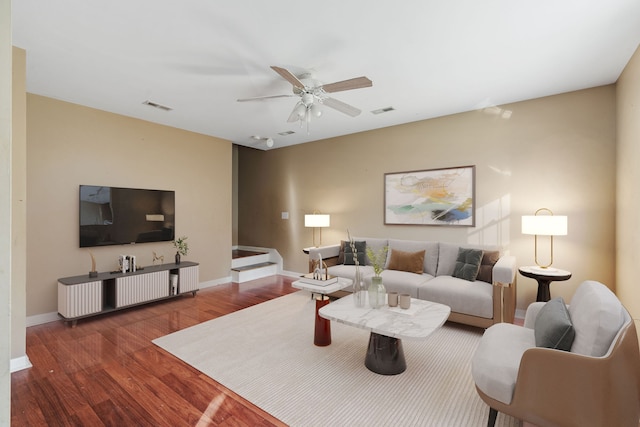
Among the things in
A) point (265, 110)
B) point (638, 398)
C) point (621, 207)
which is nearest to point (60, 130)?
point (265, 110)

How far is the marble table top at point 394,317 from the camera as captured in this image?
216 centimetres

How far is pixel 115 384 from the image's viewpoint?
7.52 feet

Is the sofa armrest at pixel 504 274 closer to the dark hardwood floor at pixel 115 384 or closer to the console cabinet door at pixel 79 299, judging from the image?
the dark hardwood floor at pixel 115 384

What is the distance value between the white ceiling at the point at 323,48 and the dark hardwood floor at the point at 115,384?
8.86 ft

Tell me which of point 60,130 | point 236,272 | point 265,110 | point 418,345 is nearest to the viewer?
point 418,345

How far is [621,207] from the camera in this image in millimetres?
3023

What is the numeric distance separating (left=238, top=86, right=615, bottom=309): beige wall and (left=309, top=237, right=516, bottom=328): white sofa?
32cm

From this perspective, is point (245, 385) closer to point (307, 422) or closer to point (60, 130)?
point (307, 422)

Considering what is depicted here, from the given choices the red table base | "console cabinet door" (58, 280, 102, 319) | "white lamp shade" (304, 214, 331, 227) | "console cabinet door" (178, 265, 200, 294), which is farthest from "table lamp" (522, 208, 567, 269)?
"console cabinet door" (58, 280, 102, 319)

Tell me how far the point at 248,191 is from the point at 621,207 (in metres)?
6.32

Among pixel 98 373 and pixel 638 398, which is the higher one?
pixel 638 398

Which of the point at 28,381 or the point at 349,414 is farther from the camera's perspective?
the point at 28,381

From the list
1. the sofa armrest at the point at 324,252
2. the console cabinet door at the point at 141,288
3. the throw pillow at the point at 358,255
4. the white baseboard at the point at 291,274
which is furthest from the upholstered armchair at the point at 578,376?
the white baseboard at the point at 291,274

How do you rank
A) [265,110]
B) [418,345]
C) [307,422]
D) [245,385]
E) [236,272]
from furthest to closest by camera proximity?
[236,272]
[265,110]
[418,345]
[245,385]
[307,422]
